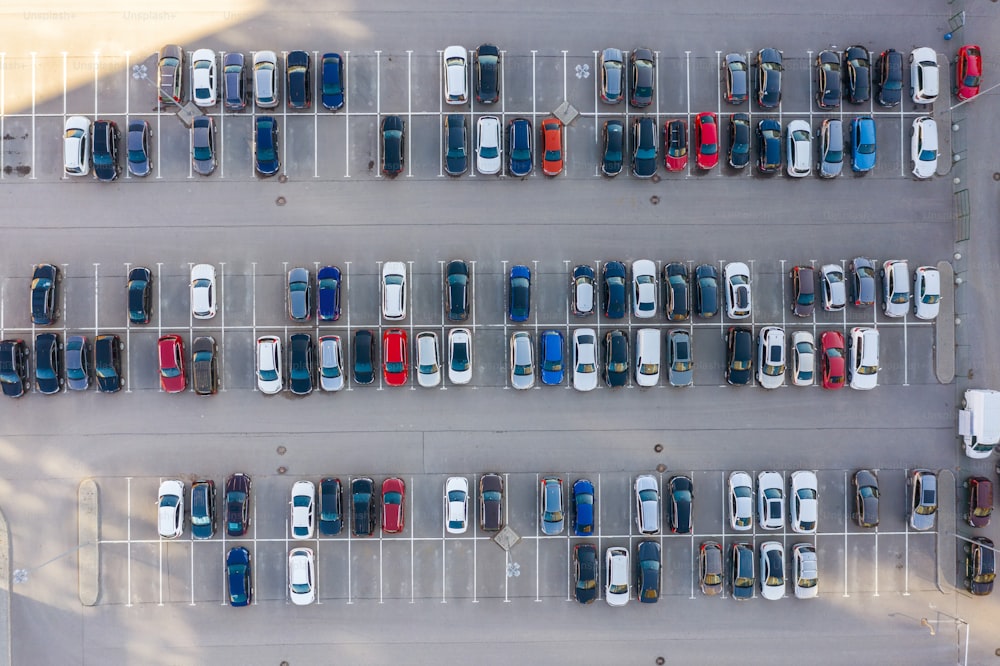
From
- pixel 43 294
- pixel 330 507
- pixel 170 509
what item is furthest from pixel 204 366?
pixel 330 507

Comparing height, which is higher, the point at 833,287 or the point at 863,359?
the point at 833,287

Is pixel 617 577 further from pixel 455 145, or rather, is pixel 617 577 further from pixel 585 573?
pixel 455 145

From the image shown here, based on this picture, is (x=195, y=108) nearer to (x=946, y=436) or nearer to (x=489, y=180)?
(x=489, y=180)

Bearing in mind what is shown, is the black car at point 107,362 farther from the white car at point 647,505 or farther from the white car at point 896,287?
the white car at point 896,287

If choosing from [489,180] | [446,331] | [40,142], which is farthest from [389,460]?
[40,142]

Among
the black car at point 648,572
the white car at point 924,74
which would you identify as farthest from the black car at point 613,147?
the black car at point 648,572

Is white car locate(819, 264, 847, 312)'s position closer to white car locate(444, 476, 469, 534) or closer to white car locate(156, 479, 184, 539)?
white car locate(444, 476, 469, 534)

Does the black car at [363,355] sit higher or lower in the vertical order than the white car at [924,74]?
lower
